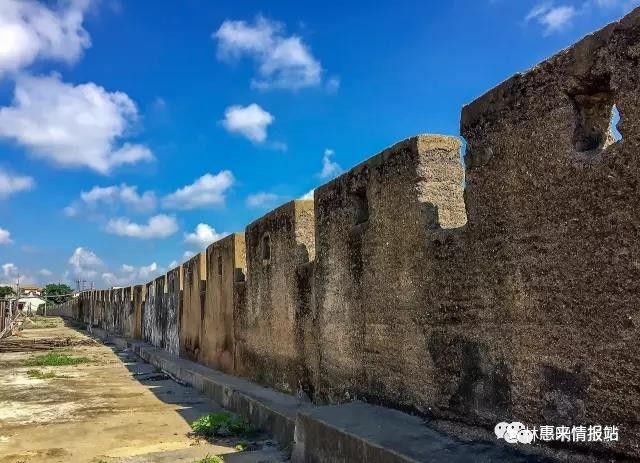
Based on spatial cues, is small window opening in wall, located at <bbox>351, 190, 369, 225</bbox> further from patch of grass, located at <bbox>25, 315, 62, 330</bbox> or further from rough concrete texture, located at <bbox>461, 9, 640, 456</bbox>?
patch of grass, located at <bbox>25, 315, 62, 330</bbox>

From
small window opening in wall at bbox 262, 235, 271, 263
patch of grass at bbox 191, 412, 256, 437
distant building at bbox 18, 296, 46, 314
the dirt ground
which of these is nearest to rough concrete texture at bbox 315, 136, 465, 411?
patch of grass at bbox 191, 412, 256, 437

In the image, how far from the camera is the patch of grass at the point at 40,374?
11539mm

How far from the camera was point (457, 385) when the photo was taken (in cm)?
393

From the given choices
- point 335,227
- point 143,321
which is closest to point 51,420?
point 335,227

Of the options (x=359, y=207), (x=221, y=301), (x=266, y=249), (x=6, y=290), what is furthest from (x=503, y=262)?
(x=6, y=290)

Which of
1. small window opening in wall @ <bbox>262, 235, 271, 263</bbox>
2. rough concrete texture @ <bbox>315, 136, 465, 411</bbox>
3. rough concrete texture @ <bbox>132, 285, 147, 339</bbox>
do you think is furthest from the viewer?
rough concrete texture @ <bbox>132, 285, 147, 339</bbox>

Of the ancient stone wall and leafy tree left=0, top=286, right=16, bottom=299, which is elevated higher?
leafy tree left=0, top=286, right=16, bottom=299

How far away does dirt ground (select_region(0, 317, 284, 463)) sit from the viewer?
5555 millimetres

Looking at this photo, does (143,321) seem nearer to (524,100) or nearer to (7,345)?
(7,345)

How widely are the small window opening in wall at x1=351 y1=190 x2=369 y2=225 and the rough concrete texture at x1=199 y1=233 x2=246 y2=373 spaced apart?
3900mm

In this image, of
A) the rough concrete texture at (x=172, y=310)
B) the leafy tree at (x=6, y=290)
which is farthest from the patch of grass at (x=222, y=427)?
the leafy tree at (x=6, y=290)

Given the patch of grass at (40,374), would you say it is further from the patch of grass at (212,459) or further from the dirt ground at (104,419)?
the patch of grass at (212,459)
